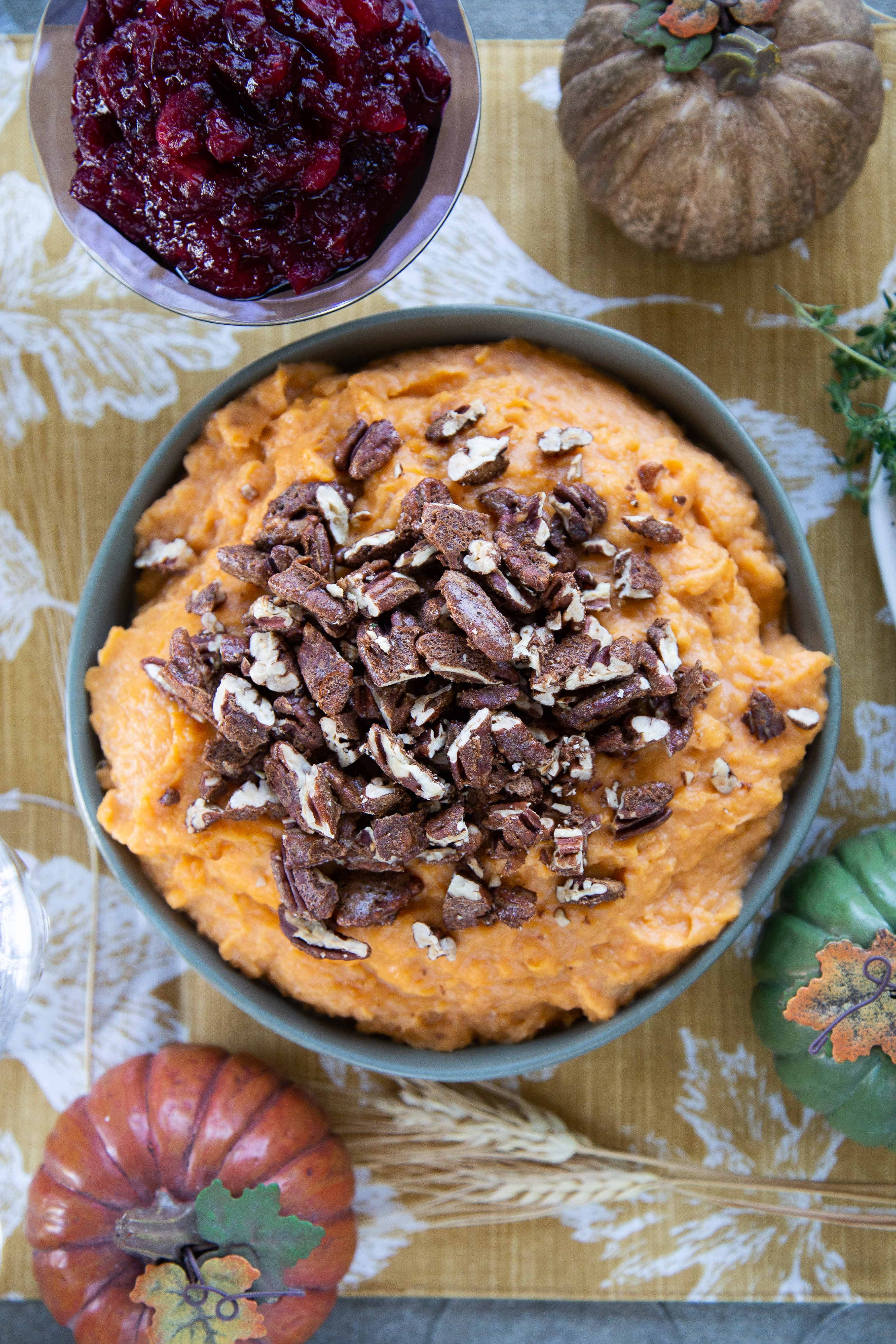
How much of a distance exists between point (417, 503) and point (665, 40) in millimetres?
1209

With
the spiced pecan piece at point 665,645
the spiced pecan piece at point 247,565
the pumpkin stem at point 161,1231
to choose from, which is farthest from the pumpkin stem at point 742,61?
the pumpkin stem at point 161,1231

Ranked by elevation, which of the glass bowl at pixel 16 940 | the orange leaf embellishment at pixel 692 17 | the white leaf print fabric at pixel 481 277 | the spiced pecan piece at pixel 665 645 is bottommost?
the glass bowl at pixel 16 940

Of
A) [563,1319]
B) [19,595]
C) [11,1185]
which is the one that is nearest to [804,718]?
[563,1319]

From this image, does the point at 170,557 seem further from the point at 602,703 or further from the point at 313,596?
the point at 602,703

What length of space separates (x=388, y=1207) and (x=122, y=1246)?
700 mm

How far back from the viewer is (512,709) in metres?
2.18

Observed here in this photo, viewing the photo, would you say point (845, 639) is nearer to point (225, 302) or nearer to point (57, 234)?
point (225, 302)

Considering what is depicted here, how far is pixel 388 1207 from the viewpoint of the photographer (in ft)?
9.58

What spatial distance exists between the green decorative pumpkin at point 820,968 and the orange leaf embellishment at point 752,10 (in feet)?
6.13

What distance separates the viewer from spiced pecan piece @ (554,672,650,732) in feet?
7.00

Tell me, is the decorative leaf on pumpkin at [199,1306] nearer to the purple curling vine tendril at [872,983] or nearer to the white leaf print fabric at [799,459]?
the purple curling vine tendril at [872,983]

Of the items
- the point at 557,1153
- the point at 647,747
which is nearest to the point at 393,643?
the point at 647,747

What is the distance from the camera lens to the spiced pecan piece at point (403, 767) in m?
2.11

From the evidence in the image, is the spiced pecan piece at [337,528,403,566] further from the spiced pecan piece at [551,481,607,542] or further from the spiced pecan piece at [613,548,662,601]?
the spiced pecan piece at [613,548,662,601]
